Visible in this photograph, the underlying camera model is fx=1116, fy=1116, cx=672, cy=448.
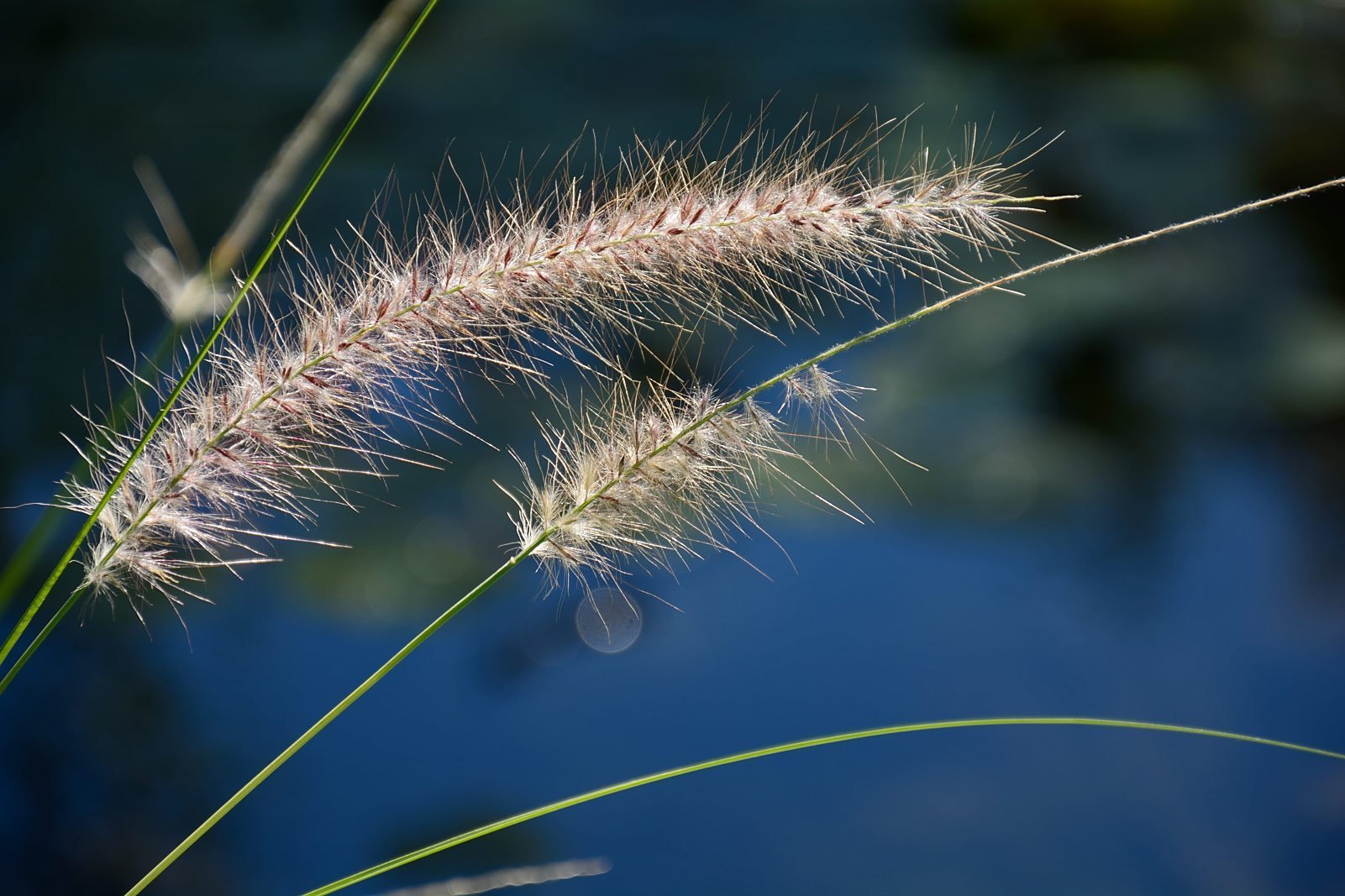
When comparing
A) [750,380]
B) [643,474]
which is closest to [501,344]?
[643,474]

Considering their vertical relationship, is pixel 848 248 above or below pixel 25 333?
below

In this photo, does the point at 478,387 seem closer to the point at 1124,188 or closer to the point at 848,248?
the point at 1124,188

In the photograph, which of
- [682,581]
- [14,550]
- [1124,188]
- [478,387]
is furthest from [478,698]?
[1124,188]

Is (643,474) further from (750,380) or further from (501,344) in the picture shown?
(750,380)

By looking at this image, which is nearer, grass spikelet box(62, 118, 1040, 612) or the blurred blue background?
grass spikelet box(62, 118, 1040, 612)

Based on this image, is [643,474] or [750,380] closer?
[643,474]

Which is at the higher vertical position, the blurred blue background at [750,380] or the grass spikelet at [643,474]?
the blurred blue background at [750,380]

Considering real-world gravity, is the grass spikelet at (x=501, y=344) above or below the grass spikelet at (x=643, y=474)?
above

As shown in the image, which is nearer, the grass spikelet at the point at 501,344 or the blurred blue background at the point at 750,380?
the grass spikelet at the point at 501,344

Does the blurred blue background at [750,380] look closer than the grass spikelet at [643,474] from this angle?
No

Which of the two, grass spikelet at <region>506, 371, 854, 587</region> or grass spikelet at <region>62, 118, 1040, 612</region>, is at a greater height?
grass spikelet at <region>62, 118, 1040, 612</region>

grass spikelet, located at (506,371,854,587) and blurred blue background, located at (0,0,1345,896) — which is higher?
blurred blue background, located at (0,0,1345,896)
